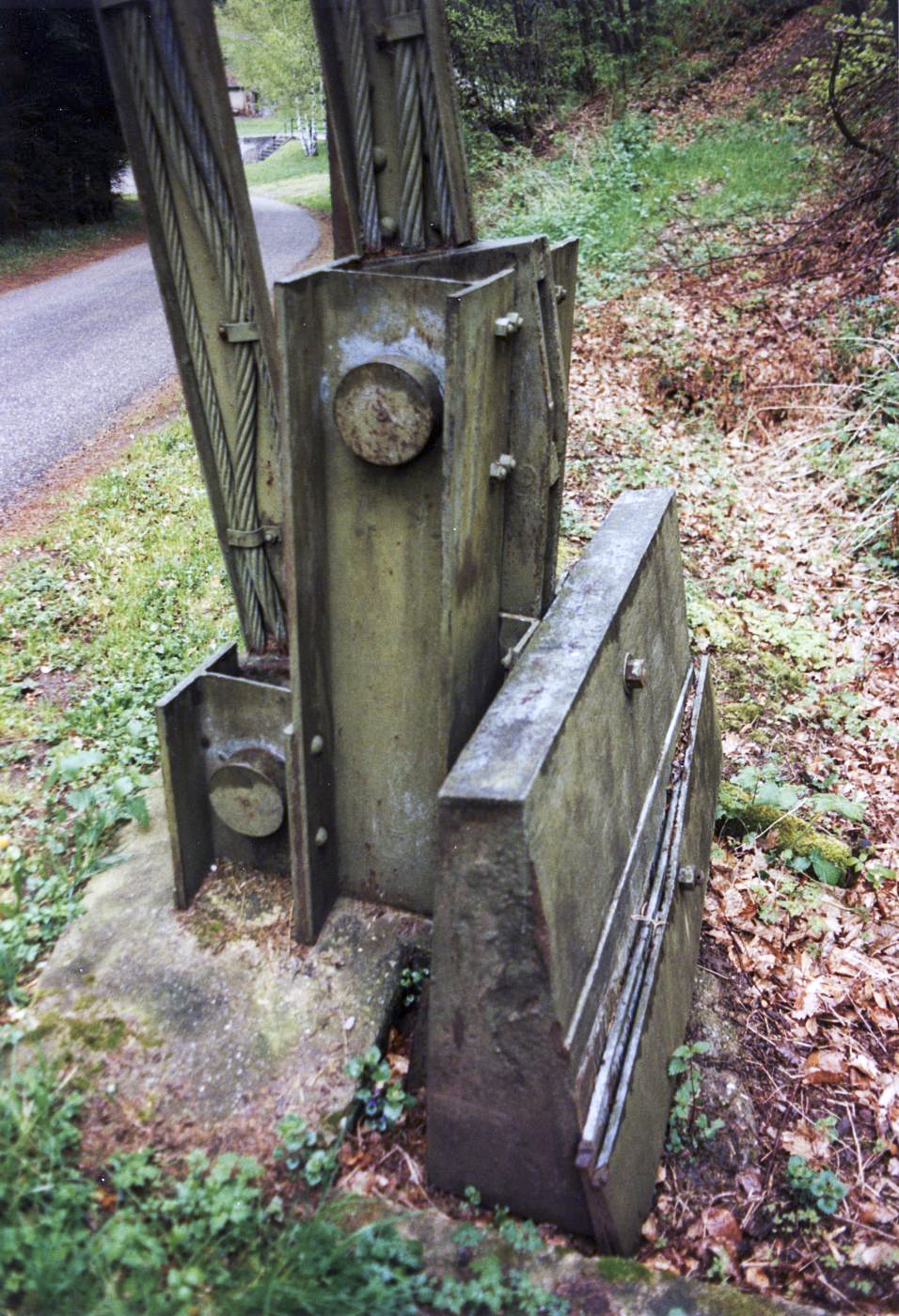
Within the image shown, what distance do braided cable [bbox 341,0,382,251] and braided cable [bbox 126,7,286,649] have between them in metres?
0.34

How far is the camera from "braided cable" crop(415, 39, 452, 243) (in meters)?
2.29

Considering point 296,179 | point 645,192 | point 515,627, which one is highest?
point 296,179

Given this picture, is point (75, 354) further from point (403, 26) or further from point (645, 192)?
point (403, 26)

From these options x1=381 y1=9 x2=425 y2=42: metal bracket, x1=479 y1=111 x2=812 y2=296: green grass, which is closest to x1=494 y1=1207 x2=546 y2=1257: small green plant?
x1=381 y1=9 x2=425 y2=42: metal bracket

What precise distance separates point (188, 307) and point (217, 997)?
189cm

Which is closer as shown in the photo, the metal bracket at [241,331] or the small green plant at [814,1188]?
the metal bracket at [241,331]

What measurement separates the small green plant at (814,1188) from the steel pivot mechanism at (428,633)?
0.46 metres

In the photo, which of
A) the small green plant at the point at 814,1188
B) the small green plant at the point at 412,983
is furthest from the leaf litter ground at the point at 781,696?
the small green plant at the point at 412,983

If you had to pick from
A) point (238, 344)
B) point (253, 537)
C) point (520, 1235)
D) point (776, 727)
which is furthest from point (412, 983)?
point (776, 727)

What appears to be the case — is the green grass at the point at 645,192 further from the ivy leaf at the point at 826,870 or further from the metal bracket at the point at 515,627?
the metal bracket at the point at 515,627

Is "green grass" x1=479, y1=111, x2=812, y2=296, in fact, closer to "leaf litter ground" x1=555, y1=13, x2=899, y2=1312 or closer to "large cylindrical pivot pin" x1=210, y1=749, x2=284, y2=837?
"leaf litter ground" x1=555, y1=13, x2=899, y2=1312

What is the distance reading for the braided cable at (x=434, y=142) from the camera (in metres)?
2.29

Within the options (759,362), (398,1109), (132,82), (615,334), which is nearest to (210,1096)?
(398,1109)

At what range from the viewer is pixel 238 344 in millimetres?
2516
